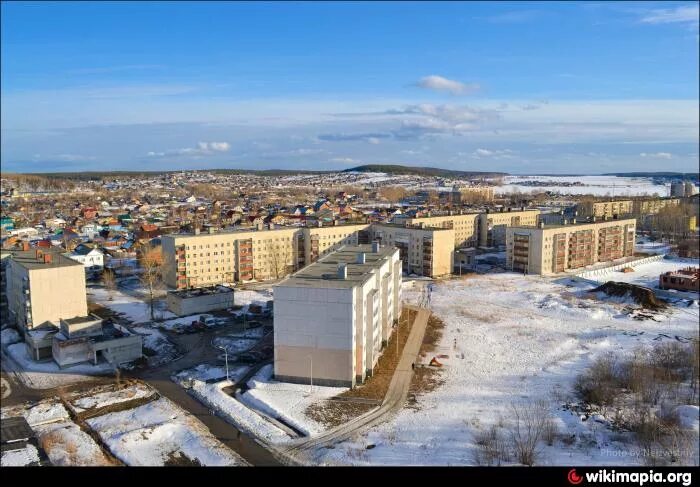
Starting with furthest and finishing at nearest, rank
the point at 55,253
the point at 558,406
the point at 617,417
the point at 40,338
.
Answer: the point at 55,253 → the point at 40,338 → the point at 558,406 → the point at 617,417

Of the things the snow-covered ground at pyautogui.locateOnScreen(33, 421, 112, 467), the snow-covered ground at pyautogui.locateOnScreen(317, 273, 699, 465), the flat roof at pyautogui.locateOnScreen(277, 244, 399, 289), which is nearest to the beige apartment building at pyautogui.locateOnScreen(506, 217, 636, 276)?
the snow-covered ground at pyautogui.locateOnScreen(317, 273, 699, 465)

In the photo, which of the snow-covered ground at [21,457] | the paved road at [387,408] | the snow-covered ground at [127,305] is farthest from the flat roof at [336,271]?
the snow-covered ground at [127,305]

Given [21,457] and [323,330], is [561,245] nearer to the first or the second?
[323,330]

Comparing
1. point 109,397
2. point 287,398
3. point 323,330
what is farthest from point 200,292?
point 287,398

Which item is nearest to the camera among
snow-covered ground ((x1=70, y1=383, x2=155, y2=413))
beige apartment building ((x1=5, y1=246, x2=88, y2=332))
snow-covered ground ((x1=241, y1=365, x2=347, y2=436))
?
snow-covered ground ((x1=241, y1=365, x2=347, y2=436))

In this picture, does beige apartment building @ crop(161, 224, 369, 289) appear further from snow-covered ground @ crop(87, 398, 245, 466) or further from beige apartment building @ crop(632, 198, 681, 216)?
beige apartment building @ crop(632, 198, 681, 216)
